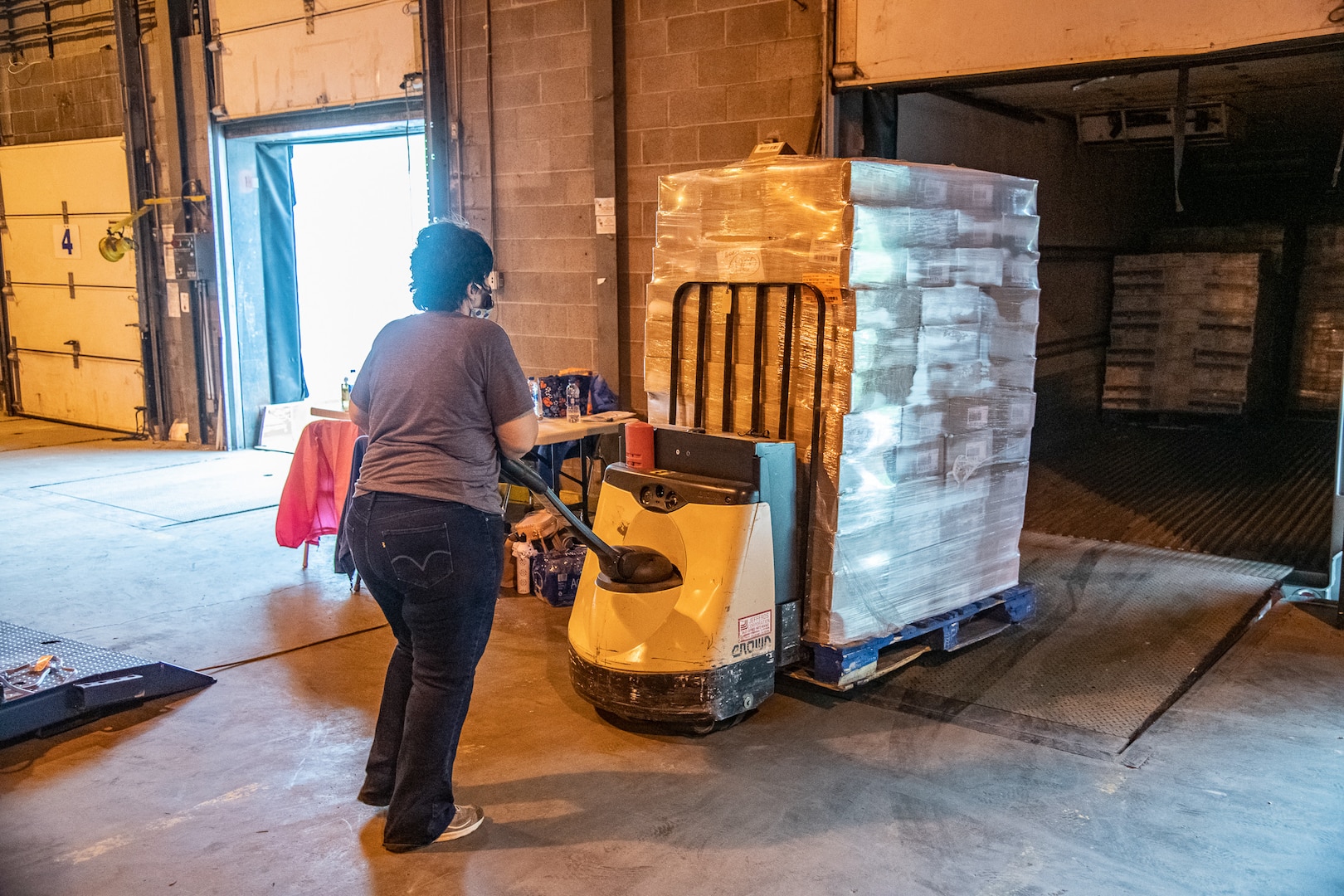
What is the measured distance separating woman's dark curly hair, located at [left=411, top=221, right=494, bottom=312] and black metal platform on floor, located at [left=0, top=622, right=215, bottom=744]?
2205 mm

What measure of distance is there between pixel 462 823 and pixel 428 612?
74cm

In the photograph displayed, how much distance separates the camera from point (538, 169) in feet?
24.2

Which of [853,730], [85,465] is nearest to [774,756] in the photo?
[853,730]

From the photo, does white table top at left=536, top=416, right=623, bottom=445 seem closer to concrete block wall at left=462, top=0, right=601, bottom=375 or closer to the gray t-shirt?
concrete block wall at left=462, top=0, right=601, bottom=375

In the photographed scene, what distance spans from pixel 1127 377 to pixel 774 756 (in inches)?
330

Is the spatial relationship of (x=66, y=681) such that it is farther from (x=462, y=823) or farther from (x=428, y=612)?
(x=428, y=612)

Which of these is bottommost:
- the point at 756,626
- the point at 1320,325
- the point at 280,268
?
the point at 756,626

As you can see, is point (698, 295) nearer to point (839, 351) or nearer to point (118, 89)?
point (839, 351)

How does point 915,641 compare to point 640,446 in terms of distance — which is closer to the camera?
point 640,446

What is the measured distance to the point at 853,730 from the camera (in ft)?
13.2

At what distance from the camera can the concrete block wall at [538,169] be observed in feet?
23.4

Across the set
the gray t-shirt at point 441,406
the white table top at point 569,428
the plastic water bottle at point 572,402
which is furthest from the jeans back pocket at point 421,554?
the plastic water bottle at point 572,402

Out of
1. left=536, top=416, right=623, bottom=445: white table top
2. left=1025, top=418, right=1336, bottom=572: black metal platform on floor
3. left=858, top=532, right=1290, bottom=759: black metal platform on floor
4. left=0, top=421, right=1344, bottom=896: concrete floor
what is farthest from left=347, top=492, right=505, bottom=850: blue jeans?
left=1025, top=418, right=1336, bottom=572: black metal platform on floor

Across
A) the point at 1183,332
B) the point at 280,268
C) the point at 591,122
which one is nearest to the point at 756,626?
the point at 591,122
